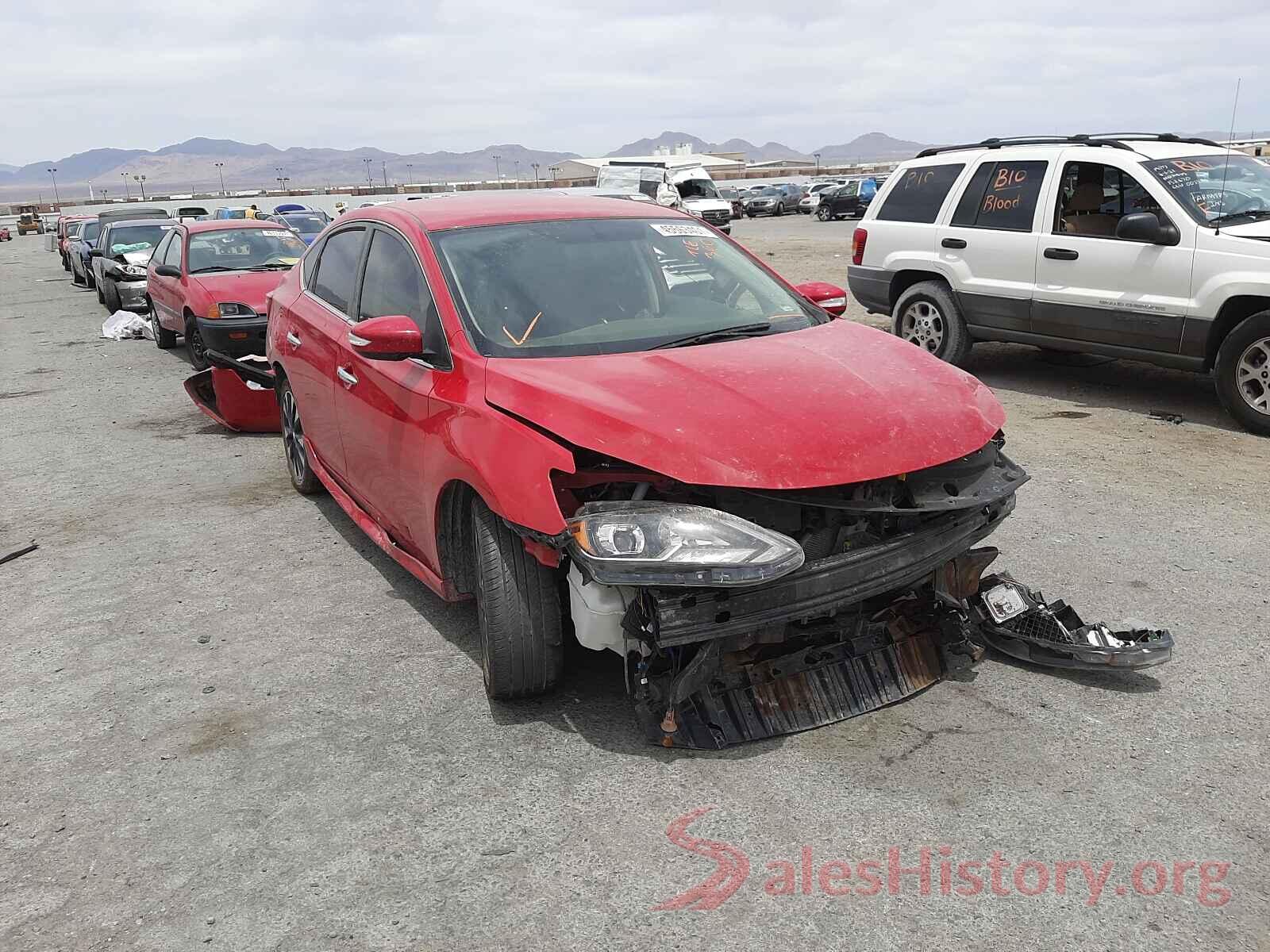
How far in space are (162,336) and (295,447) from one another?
Result: 28.4ft

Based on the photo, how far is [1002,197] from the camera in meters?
9.09

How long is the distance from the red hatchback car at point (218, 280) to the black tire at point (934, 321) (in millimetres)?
6476

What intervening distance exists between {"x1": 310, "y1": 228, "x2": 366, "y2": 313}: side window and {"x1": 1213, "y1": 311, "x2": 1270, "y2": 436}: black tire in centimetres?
599

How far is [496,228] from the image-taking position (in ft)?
15.2

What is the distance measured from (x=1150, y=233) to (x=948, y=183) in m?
2.23

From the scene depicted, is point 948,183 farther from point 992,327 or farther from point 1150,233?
point 1150,233

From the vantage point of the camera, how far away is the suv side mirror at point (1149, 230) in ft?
25.4

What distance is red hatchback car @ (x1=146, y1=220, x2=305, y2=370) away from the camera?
11.1 metres

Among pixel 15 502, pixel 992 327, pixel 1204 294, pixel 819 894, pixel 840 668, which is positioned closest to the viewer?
pixel 819 894

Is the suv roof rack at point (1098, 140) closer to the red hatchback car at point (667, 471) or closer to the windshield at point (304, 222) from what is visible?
the red hatchback car at point (667, 471)

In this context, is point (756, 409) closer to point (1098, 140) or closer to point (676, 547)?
point (676, 547)

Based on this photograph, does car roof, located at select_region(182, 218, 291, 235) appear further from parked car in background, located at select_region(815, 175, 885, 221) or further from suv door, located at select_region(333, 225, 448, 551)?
parked car in background, located at select_region(815, 175, 885, 221)

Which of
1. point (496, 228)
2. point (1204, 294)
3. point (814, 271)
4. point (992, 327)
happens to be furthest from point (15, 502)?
point (814, 271)

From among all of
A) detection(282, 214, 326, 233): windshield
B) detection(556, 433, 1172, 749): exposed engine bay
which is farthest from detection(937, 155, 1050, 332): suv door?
detection(282, 214, 326, 233): windshield
